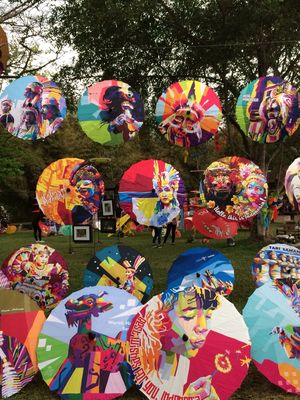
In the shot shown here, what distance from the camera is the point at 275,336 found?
368 centimetres

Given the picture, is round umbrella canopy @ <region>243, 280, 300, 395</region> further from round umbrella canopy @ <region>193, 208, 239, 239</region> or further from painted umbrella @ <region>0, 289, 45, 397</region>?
round umbrella canopy @ <region>193, 208, 239, 239</region>

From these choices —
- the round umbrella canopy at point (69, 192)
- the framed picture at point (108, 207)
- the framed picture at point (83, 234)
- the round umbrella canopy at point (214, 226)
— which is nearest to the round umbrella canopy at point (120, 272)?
the round umbrella canopy at point (69, 192)

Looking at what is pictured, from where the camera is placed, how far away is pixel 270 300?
382cm

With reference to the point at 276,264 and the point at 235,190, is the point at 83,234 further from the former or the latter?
the point at 276,264

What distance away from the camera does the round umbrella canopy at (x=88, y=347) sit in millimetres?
3461

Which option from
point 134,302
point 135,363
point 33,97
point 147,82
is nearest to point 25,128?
point 33,97

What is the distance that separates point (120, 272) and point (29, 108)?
2128 mm

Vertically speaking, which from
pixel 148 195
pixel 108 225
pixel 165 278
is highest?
pixel 148 195

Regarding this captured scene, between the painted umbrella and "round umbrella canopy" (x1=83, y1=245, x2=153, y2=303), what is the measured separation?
1340 millimetres

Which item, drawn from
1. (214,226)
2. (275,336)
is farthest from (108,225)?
(275,336)

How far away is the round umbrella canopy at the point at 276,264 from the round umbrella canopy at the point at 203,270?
13.7 inches

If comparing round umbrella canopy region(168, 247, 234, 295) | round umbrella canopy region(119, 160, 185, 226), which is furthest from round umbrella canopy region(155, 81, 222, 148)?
round umbrella canopy region(168, 247, 234, 295)

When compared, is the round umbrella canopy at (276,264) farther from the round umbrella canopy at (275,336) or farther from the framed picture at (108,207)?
the framed picture at (108,207)

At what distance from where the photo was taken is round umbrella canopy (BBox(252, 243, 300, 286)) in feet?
16.3
